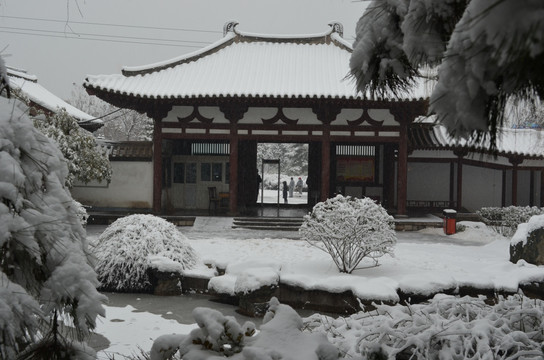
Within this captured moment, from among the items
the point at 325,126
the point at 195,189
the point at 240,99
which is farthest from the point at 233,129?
the point at 195,189

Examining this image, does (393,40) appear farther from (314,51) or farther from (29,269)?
(314,51)

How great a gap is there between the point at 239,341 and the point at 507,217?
1229 centimetres

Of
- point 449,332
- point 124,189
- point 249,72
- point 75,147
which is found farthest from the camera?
point 124,189

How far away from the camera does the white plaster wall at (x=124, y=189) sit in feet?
48.6

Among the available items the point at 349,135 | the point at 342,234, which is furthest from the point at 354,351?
the point at 349,135

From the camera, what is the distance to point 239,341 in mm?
2174

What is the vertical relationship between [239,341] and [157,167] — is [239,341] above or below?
below

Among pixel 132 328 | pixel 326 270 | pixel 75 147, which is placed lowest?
pixel 132 328

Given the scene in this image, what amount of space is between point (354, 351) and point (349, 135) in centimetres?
1163

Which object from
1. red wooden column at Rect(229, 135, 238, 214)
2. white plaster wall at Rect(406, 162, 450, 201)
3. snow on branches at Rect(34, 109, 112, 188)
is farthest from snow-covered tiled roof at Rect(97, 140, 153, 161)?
white plaster wall at Rect(406, 162, 450, 201)

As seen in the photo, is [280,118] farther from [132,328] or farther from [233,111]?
[132,328]

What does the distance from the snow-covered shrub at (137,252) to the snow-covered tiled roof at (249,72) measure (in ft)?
18.9

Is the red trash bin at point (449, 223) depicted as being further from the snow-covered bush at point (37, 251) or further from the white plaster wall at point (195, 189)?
the snow-covered bush at point (37, 251)

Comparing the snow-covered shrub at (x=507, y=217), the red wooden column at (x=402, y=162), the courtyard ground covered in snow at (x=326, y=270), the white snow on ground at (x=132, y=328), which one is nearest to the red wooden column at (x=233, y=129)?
the courtyard ground covered in snow at (x=326, y=270)
